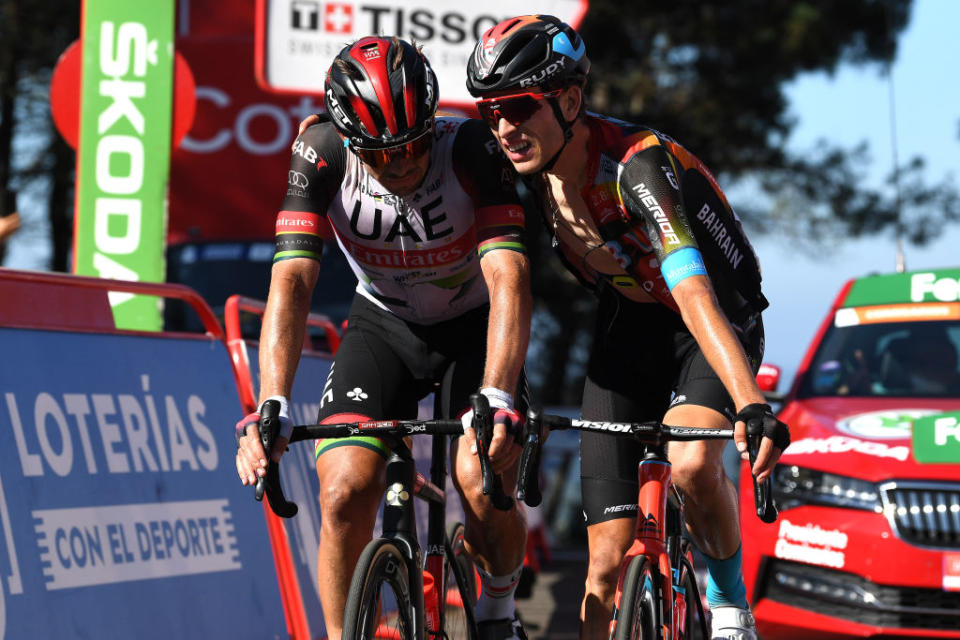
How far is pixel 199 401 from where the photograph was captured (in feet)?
20.1

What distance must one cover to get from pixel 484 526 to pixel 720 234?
1232mm

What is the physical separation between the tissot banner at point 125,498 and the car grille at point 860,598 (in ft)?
8.42

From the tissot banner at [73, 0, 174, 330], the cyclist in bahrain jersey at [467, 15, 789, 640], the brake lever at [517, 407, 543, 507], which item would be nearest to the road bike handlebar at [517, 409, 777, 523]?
the brake lever at [517, 407, 543, 507]

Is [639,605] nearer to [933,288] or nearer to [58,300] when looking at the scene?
[58,300]

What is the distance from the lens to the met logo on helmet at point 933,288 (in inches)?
323

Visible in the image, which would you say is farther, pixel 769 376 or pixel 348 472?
pixel 769 376

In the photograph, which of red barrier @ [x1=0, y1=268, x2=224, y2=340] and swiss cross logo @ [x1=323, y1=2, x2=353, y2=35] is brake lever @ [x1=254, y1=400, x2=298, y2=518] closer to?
red barrier @ [x1=0, y1=268, x2=224, y2=340]

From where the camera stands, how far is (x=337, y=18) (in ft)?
33.0

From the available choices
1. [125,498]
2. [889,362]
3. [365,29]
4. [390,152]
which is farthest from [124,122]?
[390,152]

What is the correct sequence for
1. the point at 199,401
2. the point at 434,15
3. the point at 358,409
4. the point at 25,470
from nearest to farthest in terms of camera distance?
the point at 358,409 < the point at 25,470 < the point at 199,401 < the point at 434,15

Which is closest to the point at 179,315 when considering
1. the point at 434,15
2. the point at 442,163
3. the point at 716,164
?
the point at 434,15

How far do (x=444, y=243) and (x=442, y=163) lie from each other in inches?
10.5

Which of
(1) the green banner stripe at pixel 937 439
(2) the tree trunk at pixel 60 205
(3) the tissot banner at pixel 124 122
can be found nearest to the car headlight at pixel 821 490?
(1) the green banner stripe at pixel 937 439

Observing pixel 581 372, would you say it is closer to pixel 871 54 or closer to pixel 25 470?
pixel 871 54
